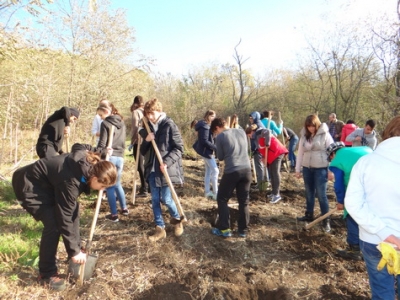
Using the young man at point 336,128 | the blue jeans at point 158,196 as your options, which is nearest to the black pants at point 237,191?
the blue jeans at point 158,196

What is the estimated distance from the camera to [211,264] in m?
3.32

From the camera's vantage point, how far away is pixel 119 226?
13.7 ft

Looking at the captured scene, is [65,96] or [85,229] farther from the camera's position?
[65,96]

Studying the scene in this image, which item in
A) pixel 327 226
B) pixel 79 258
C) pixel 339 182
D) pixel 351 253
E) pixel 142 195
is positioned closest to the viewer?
pixel 79 258

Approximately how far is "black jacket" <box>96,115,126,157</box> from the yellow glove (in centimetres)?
329

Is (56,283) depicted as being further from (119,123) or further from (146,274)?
(119,123)

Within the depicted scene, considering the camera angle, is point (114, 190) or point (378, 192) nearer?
point (378, 192)

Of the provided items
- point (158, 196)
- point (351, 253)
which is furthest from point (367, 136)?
point (158, 196)

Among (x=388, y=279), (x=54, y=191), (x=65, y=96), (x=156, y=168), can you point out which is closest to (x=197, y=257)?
(x=156, y=168)

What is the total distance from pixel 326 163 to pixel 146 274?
2.92 metres

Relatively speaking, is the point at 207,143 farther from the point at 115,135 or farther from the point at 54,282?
the point at 54,282

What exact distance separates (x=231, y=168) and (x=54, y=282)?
2324mm

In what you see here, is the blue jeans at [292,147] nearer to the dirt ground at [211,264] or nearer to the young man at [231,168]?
the dirt ground at [211,264]

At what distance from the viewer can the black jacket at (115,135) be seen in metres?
3.93
